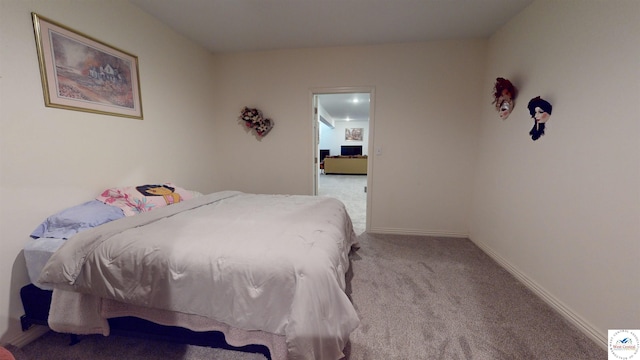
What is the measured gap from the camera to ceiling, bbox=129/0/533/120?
222 centimetres

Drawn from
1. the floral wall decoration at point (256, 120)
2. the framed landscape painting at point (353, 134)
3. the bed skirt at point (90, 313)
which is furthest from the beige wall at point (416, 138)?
the framed landscape painting at point (353, 134)

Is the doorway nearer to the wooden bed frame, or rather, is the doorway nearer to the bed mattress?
the wooden bed frame

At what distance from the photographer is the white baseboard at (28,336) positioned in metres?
1.44

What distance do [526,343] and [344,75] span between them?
3.00m

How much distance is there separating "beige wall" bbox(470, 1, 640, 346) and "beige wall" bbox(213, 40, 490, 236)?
23.9 inches

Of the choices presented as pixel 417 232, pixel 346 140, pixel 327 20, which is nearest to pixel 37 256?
pixel 327 20

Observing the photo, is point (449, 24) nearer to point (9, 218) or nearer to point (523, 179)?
point (523, 179)

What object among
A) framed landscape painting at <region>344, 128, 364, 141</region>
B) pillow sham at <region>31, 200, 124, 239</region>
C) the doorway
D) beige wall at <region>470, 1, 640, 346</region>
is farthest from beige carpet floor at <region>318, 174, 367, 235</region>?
framed landscape painting at <region>344, 128, 364, 141</region>

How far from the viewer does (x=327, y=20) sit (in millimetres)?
2496

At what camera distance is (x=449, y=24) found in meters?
2.56

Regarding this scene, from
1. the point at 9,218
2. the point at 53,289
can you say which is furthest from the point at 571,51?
the point at 9,218

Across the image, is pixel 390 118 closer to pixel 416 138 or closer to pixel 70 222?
pixel 416 138

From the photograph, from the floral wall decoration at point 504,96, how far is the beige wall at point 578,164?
0.21 ft

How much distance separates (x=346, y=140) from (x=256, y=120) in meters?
9.07
